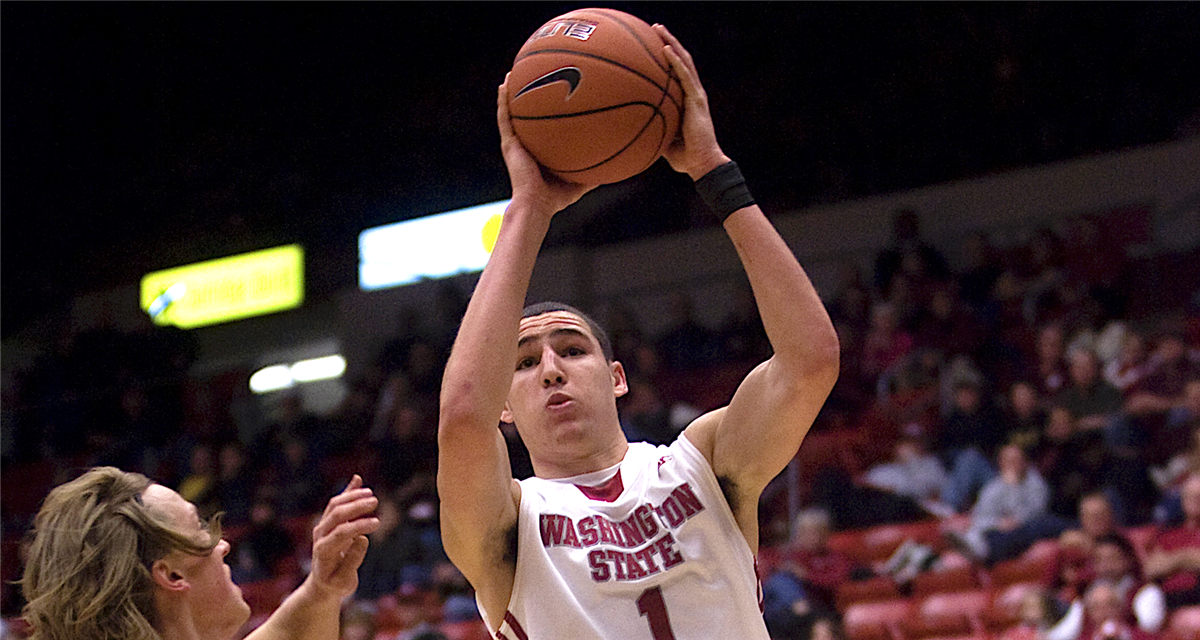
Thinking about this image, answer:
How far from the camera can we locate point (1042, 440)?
24.2ft

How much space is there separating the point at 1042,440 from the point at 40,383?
441 inches

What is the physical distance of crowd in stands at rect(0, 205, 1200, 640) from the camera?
22.0 feet

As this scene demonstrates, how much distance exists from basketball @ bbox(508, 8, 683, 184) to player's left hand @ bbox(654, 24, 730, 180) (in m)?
0.02

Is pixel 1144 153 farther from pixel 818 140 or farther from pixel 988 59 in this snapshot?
pixel 818 140

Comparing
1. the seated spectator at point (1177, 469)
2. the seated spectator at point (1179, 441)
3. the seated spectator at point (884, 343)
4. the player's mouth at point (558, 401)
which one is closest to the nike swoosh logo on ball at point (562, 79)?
the player's mouth at point (558, 401)

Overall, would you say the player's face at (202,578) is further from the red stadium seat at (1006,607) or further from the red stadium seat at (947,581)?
the red stadium seat at (947,581)

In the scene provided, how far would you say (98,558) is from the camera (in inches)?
93.3

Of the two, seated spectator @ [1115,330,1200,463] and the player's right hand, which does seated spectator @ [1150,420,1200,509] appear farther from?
the player's right hand

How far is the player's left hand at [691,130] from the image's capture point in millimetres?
2486

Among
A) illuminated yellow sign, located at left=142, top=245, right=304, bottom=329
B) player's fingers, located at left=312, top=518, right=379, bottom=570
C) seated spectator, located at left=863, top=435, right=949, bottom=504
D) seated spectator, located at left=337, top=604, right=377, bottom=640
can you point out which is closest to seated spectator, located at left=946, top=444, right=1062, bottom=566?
seated spectator, located at left=863, top=435, right=949, bottom=504

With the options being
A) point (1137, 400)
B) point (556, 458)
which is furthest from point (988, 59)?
point (556, 458)

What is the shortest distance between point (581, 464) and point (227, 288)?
42.1ft

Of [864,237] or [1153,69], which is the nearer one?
[1153,69]

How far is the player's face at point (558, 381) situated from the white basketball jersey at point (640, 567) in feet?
0.62
